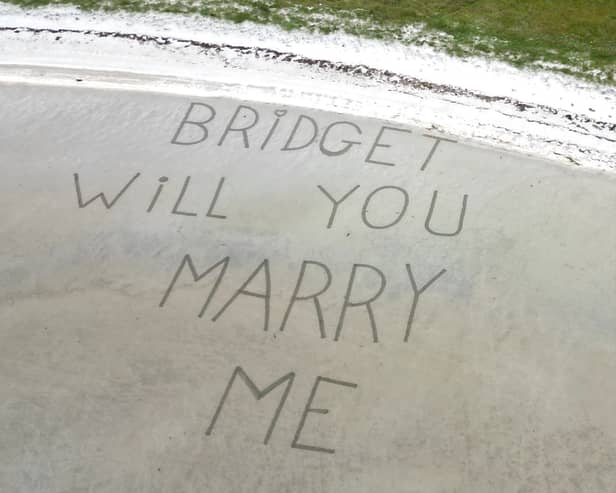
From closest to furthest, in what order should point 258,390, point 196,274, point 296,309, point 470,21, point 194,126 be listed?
point 258,390, point 296,309, point 196,274, point 194,126, point 470,21

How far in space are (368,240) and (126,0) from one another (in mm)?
5122

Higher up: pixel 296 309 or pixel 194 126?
pixel 194 126

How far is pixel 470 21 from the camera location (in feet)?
→ 27.9

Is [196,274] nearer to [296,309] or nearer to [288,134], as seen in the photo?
[296,309]

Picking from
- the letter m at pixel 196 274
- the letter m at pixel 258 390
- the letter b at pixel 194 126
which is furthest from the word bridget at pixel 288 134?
the letter m at pixel 258 390

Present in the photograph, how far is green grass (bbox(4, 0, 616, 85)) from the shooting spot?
7977 millimetres

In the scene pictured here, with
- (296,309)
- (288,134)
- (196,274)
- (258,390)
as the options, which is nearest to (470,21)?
(288,134)

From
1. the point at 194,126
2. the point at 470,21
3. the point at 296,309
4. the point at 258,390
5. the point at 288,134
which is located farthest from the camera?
the point at 470,21

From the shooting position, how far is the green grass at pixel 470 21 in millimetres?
7977

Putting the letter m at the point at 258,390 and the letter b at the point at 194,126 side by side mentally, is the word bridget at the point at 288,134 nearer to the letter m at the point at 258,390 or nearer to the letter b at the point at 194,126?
→ the letter b at the point at 194,126

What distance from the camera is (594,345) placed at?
5.52m

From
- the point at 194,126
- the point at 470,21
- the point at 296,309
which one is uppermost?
the point at 470,21

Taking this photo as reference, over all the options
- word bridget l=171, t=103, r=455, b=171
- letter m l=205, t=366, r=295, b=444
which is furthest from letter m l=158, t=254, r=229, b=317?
word bridget l=171, t=103, r=455, b=171

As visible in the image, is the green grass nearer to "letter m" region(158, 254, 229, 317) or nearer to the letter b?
the letter b
